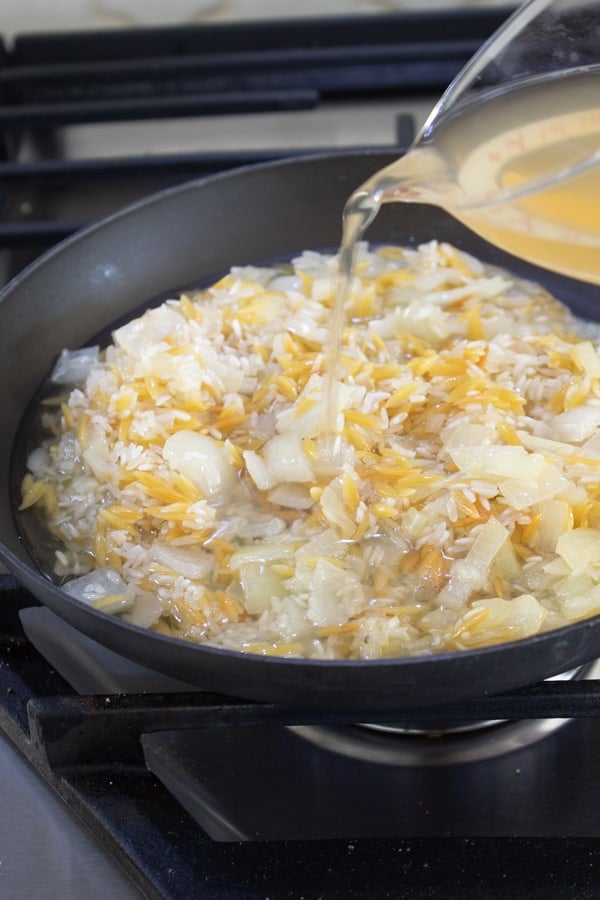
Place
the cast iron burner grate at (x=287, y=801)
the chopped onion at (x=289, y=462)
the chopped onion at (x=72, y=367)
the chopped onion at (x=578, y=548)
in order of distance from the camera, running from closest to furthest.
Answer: the cast iron burner grate at (x=287, y=801), the chopped onion at (x=578, y=548), the chopped onion at (x=289, y=462), the chopped onion at (x=72, y=367)

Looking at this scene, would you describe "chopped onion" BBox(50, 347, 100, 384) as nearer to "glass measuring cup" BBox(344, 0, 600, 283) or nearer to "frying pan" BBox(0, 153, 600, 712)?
"frying pan" BBox(0, 153, 600, 712)

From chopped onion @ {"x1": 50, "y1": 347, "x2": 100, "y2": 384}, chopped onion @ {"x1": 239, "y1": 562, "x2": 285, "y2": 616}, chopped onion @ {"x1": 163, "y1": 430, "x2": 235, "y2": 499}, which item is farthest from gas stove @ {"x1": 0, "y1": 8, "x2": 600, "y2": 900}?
chopped onion @ {"x1": 50, "y1": 347, "x2": 100, "y2": 384}

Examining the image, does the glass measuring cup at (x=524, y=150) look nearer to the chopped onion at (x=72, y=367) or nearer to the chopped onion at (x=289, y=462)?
the chopped onion at (x=289, y=462)

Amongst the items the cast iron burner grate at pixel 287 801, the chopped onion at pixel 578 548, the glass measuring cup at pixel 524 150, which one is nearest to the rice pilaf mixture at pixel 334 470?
the chopped onion at pixel 578 548

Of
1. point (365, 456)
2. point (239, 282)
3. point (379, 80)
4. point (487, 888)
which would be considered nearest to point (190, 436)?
point (365, 456)

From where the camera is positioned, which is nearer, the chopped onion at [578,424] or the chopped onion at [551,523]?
the chopped onion at [551,523]

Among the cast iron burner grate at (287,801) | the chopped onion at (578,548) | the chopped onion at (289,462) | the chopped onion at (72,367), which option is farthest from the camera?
the chopped onion at (72,367)

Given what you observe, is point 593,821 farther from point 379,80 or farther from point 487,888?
point 379,80

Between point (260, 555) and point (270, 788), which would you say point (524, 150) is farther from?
point (270, 788)
